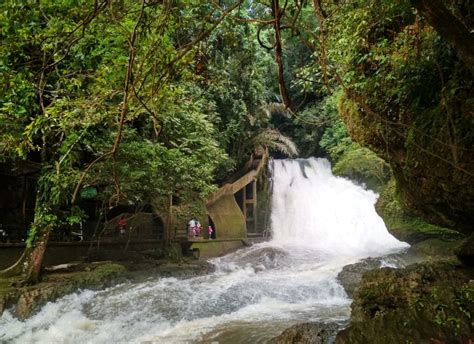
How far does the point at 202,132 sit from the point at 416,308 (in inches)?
348

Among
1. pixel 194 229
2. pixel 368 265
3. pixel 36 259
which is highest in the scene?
pixel 194 229

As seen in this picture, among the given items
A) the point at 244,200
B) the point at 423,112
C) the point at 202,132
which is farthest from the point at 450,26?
the point at 244,200

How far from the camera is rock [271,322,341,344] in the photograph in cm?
465

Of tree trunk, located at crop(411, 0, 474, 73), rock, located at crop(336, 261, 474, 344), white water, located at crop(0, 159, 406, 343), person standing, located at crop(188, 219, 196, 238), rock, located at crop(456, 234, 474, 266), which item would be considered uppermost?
tree trunk, located at crop(411, 0, 474, 73)

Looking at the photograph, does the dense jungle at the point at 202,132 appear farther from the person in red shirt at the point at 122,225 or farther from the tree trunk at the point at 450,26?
the person in red shirt at the point at 122,225

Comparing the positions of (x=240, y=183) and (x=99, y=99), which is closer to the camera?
(x=99, y=99)

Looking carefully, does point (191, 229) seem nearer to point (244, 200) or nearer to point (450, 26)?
point (244, 200)

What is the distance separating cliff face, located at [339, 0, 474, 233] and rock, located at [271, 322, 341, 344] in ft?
7.80

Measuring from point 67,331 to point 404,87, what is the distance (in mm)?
6751

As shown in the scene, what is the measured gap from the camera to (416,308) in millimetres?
4410

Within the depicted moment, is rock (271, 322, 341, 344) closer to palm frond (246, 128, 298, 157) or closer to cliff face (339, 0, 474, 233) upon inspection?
cliff face (339, 0, 474, 233)

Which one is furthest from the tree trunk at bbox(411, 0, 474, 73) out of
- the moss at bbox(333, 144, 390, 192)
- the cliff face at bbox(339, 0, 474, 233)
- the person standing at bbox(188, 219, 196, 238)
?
the person standing at bbox(188, 219, 196, 238)

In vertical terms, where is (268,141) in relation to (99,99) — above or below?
above

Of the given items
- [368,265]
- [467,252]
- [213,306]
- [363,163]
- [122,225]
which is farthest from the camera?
[363,163]
